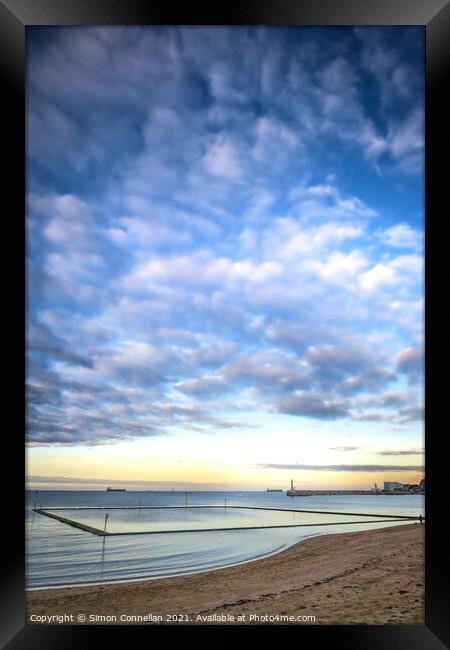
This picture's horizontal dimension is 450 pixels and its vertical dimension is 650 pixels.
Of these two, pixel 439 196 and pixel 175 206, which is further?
pixel 175 206

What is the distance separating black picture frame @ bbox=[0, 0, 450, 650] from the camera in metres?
2.01

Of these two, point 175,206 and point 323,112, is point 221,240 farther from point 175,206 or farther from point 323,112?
point 323,112

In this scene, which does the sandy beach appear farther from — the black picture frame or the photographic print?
the black picture frame

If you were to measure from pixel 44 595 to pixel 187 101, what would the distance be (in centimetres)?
334

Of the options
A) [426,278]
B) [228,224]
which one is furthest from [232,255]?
[426,278]

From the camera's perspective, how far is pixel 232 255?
140 inches

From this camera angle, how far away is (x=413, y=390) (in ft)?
11.6

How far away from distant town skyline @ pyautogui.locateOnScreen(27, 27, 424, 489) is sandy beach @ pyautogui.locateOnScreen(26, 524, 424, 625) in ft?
2.39

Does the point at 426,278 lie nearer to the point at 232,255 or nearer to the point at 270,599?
the point at 232,255

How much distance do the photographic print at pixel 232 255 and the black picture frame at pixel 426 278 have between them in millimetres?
141

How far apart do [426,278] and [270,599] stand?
2400 millimetres

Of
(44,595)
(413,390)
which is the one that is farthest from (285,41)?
(44,595)

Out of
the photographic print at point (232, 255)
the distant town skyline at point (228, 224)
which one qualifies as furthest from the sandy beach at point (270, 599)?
the distant town skyline at point (228, 224)

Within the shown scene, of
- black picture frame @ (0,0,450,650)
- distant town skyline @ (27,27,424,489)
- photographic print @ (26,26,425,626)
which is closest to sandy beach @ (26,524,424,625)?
photographic print @ (26,26,425,626)
